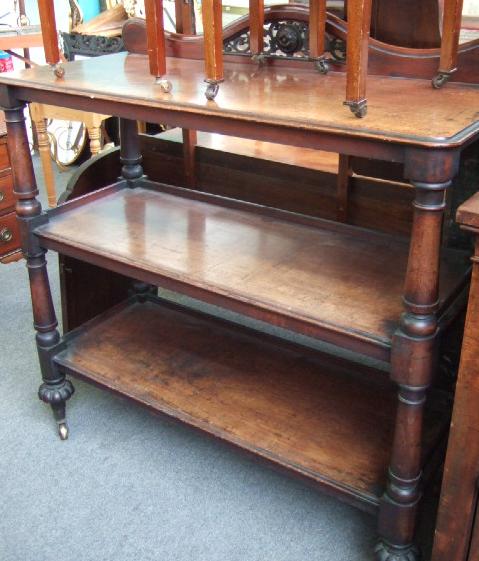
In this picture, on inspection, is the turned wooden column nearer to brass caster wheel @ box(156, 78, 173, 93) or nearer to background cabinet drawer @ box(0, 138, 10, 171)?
brass caster wheel @ box(156, 78, 173, 93)

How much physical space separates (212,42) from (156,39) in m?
0.20

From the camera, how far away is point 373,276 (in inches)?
64.6

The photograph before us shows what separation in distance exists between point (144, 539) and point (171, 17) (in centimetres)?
382

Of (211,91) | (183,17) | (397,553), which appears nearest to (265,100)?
(211,91)

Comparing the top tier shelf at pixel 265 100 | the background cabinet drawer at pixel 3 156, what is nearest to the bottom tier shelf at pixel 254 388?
the top tier shelf at pixel 265 100

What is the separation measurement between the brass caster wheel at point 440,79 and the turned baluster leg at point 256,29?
52cm

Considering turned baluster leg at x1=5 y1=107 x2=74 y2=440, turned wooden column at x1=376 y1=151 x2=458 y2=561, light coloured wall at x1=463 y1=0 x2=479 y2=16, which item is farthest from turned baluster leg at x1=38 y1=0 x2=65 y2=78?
light coloured wall at x1=463 y1=0 x2=479 y2=16

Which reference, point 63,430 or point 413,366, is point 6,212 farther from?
point 413,366

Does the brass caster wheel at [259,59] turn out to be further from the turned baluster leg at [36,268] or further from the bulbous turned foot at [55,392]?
the bulbous turned foot at [55,392]

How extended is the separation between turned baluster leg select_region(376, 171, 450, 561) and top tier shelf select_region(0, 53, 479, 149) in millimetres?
140

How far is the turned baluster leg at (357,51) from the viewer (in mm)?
1208

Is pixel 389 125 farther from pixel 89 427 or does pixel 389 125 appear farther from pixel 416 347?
pixel 89 427

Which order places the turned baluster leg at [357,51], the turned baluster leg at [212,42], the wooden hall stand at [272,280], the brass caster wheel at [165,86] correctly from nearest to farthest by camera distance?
the turned baluster leg at [357,51] → the wooden hall stand at [272,280] → the turned baluster leg at [212,42] → the brass caster wheel at [165,86]

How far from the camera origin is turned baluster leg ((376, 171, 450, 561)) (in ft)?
4.08
